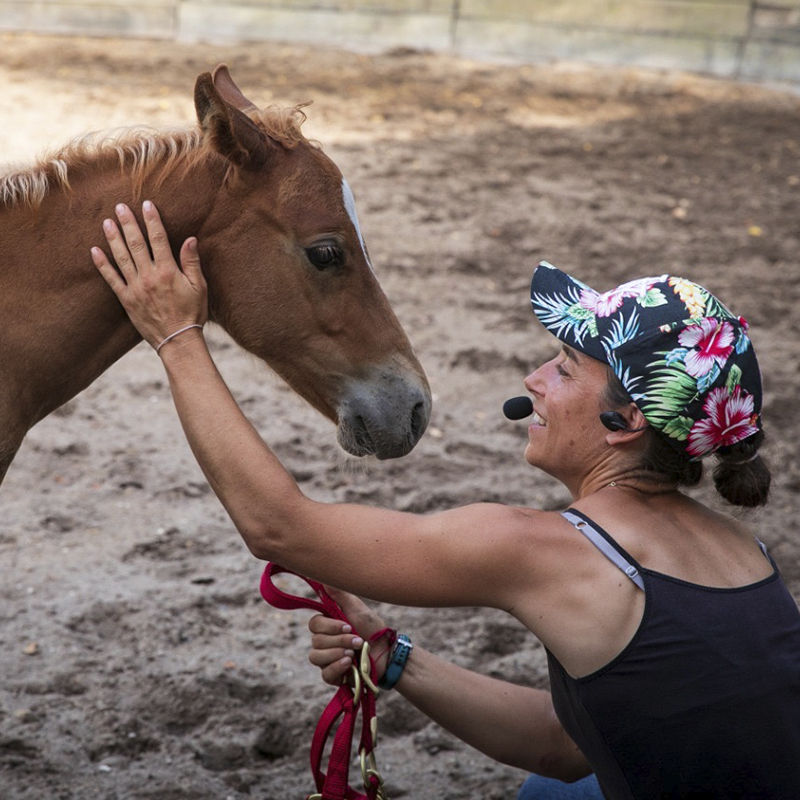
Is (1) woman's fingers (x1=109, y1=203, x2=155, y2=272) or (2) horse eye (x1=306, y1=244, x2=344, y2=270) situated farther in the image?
(2) horse eye (x1=306, y1=244, x2=344, y2=270)

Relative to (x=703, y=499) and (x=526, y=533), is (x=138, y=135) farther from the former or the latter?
(x=703, y=499)

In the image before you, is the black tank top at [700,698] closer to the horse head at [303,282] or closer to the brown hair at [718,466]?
the brown hair at [718,466]

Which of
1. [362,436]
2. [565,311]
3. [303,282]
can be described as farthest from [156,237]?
[565,311]

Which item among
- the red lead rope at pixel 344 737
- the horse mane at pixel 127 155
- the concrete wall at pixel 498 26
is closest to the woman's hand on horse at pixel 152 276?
the horse mane at pixel 127 155

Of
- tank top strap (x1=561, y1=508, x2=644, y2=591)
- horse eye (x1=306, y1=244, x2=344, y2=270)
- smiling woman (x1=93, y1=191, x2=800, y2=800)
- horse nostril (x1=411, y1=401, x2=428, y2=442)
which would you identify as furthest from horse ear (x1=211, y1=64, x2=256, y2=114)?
tank top strap (x1=561, y1=508, x2=644, y2=591)

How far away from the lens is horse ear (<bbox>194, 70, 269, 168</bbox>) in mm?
2215

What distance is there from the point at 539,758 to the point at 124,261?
4.77ft

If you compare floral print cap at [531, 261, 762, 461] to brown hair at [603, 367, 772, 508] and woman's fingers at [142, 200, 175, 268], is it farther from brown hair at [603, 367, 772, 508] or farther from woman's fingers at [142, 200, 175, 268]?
woman's fingers at [142, 200, 175, 268]

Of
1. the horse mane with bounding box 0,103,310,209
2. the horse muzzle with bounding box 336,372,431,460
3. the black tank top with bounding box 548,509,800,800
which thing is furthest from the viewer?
the horse muzzle with bounding box 336,372,431,460

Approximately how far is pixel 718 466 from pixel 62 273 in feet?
4.85

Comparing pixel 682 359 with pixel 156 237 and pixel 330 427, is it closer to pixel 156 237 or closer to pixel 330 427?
pixel 156 237

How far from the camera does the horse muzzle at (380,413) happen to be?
8.33 ft

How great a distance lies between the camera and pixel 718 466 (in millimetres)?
2146

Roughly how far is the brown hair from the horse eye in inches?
29.9
